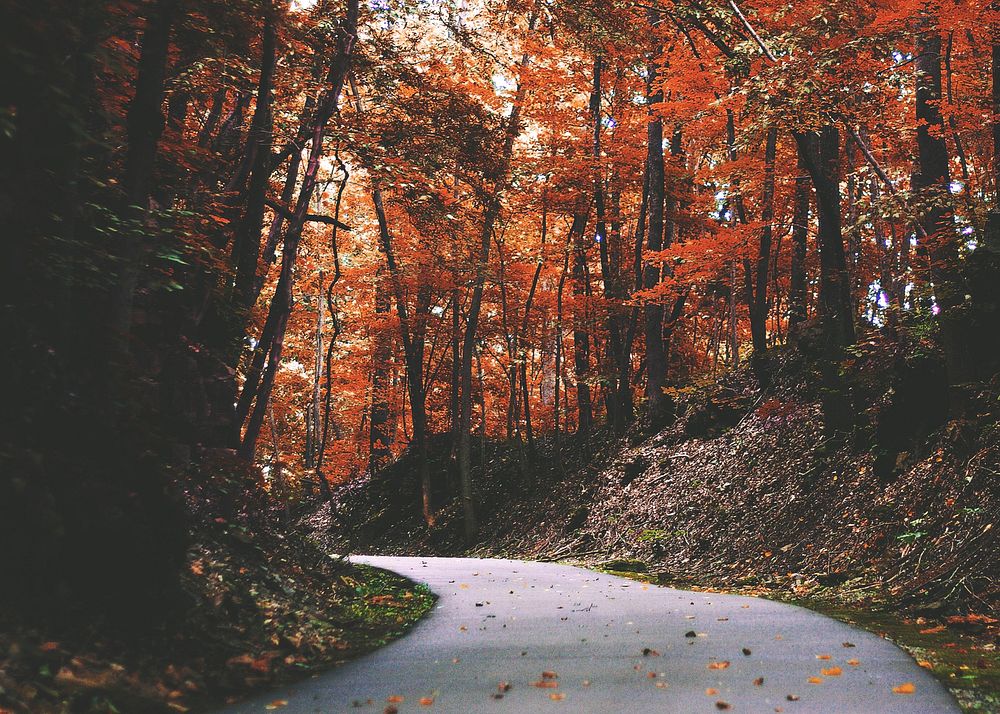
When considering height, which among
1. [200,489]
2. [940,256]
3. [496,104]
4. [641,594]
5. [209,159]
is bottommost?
[641,594]

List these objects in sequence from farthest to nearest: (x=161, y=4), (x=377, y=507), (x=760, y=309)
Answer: (x=377, y=507)
(x=760, y=309)
(x=161, y=4)

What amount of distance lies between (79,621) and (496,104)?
1870cm

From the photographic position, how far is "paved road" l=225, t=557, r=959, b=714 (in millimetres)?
4715

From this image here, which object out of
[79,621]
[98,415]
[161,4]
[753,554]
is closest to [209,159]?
[161,4]

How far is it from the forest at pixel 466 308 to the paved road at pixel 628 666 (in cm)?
53

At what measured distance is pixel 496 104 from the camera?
2164 centimetres

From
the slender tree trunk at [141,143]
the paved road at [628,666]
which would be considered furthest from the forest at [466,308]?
the paved road at [628,666]

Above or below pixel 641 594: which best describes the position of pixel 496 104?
above

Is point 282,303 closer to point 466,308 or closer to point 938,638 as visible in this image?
point 938,638

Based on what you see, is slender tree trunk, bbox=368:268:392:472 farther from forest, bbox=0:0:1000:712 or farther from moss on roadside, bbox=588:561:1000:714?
moss on roadside, bbox=588:561:1000:714

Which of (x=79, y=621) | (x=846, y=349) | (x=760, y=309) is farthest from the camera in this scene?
(x=760, y=309)

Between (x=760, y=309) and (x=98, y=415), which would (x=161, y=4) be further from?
(x=760, y=309)

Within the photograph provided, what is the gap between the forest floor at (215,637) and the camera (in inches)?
172

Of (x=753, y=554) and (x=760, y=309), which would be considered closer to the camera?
(x=753, y=554)
